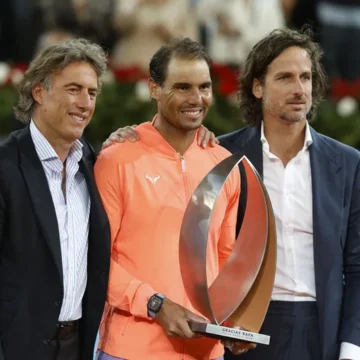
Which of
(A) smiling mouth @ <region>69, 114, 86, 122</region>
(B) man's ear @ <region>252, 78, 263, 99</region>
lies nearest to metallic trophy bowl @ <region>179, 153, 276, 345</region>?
(B) man's ear @ <region>252, 78, 263, 99</region>

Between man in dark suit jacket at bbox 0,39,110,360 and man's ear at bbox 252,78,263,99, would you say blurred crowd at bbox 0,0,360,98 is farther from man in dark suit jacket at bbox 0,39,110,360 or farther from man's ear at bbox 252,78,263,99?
man in dark suit jacket at bbox 0,39,110,360

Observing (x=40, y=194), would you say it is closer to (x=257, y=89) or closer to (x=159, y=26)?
(x=257, y=89)

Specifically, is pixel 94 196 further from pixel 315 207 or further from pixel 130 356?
pixel 315 207

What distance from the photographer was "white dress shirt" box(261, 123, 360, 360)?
4.96 meters

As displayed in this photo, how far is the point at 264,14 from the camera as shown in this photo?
10680 mm

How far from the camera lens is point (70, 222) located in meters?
4.55

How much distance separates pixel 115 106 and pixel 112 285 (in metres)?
3.54

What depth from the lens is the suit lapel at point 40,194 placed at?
445 centimetres

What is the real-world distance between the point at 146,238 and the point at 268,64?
1.11 metres

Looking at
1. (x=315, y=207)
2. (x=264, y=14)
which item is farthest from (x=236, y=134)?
(x=264, y=14)

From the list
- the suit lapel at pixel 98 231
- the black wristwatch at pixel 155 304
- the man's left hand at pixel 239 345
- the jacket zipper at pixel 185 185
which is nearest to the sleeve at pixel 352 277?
the man's left hand at pixel 239 345

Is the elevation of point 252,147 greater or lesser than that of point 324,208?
greater

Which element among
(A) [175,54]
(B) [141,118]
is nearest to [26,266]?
(A) [175,54]

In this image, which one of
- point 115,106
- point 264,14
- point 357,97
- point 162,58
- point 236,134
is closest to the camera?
point 162,58
